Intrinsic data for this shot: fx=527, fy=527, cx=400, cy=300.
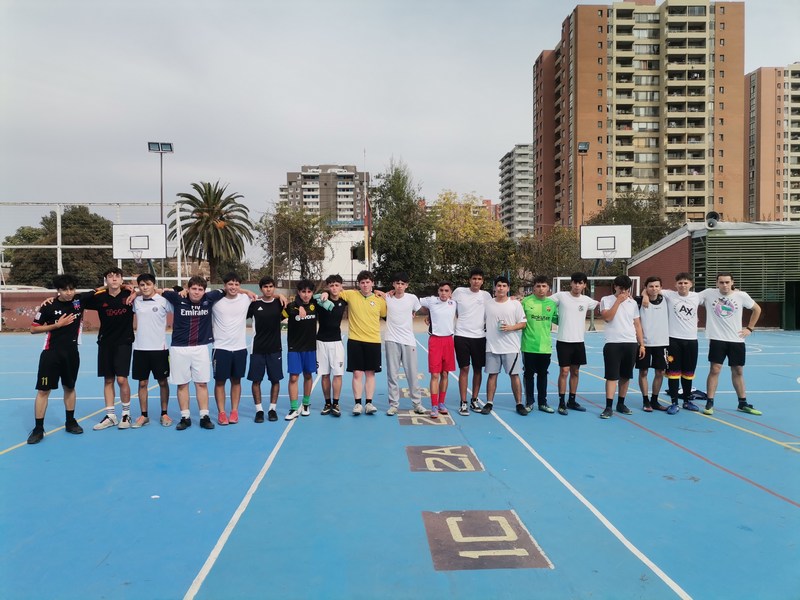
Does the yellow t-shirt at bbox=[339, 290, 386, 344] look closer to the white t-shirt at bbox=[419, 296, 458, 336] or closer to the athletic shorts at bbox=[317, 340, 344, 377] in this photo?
the athletic shorts at bbox=[317, 340, 344, 377]

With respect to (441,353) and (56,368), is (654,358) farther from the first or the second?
(56,368)

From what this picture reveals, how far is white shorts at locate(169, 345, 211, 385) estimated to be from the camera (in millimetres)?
6762

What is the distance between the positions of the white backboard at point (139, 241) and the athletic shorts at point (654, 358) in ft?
65.9

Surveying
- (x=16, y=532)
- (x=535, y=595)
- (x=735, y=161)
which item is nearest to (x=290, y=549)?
(x=535, y=595)

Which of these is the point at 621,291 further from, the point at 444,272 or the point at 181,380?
the point at 444,272

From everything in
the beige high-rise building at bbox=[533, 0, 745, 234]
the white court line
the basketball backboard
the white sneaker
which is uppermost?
the beige high-rise building at bbox=[533, 0, 745, 234]

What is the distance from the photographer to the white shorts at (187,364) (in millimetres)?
6762

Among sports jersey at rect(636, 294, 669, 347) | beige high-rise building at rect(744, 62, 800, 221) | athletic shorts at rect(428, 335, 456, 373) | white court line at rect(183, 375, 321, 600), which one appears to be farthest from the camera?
beige high-rise building at rect(744, 62, 800, 221)

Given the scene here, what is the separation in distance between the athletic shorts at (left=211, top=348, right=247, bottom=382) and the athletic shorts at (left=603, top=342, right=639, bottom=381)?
5.06 meters

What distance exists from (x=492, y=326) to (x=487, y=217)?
3868 cm

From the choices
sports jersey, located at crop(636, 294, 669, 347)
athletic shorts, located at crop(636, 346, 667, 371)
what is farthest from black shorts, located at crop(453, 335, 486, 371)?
sports jersey, located at crop(636, 294, 669, 347)

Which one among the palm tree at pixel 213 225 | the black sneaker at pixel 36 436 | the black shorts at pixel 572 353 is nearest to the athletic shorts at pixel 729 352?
the black shorts at pixel 572 353

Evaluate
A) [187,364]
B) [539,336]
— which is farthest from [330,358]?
[539,336]

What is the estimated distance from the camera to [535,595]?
120 inches
